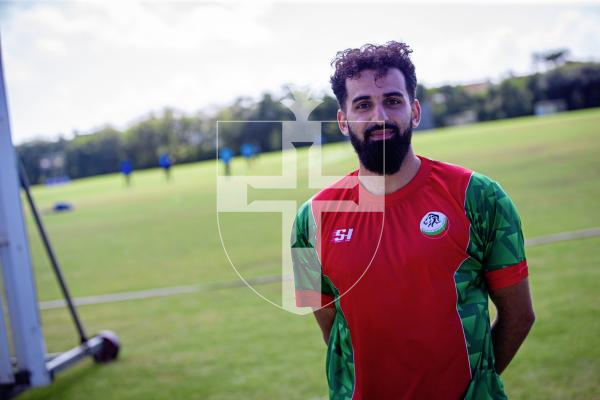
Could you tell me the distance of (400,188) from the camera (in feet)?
7.16

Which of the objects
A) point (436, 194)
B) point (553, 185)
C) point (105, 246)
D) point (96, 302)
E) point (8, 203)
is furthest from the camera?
point (553, 185)

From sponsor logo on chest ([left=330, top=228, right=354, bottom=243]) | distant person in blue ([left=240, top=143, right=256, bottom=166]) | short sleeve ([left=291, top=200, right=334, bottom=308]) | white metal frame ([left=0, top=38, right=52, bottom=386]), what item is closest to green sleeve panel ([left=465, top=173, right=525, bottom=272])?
sponsor logo on chest ([left=330, top=228, right=354, bottom=243])

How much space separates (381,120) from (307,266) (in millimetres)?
706

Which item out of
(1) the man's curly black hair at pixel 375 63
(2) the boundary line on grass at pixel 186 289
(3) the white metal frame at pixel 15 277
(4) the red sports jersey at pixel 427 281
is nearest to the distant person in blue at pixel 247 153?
(1) the man's curly black hair at pixel 375 63

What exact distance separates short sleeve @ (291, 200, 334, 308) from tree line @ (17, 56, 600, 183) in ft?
1.20

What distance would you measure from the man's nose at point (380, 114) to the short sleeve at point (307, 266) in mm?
498

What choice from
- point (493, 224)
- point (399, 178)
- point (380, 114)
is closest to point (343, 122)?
point (380, 114)

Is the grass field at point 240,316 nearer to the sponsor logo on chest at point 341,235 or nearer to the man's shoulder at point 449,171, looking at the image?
the sponsor logo on chest at point 341,235

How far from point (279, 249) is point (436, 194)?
29.6 ft

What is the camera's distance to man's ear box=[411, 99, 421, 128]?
2.25 meters

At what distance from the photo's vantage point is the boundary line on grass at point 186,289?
870cm

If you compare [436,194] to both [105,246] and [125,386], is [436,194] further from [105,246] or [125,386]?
[105,246]

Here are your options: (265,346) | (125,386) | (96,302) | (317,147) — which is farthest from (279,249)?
(317,147)

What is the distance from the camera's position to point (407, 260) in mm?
2029
